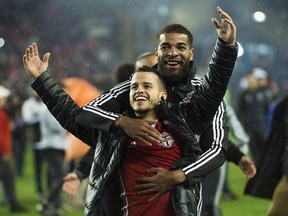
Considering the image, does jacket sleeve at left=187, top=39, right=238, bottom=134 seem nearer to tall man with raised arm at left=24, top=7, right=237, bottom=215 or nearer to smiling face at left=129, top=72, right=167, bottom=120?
tall man with raised arm at left=24, top=7, right=237, bottom=215

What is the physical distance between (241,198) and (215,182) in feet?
18.4

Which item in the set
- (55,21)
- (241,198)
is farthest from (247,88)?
(55,21)

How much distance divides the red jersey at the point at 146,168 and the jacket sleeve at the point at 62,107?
345 mm

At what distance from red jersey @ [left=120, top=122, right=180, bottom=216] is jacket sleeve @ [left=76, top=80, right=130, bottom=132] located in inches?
7.4

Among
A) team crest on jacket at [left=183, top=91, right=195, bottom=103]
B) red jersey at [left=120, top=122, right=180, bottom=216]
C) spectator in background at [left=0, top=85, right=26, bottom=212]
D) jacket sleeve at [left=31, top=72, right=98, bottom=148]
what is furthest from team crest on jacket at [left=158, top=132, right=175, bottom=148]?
spectator in background at [left=0, top=85, right=26, bottom=212]

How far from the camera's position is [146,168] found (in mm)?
4742

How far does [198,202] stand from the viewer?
4.84 metres

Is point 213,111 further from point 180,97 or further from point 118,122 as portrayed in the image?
point 118,122

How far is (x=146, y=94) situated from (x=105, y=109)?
0.32 metres

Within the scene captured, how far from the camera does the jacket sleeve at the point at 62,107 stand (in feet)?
16.5

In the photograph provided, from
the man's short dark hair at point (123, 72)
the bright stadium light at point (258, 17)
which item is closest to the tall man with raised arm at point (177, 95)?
the man's short dark hair at point (123, 72)

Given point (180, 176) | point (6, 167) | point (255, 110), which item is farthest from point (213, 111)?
point (255, 110)

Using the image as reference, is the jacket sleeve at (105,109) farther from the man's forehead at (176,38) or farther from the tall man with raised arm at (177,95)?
the man's forehead at (176,38)

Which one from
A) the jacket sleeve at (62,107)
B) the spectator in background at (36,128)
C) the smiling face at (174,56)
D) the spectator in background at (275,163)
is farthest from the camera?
the spectator in background at (36,128)
